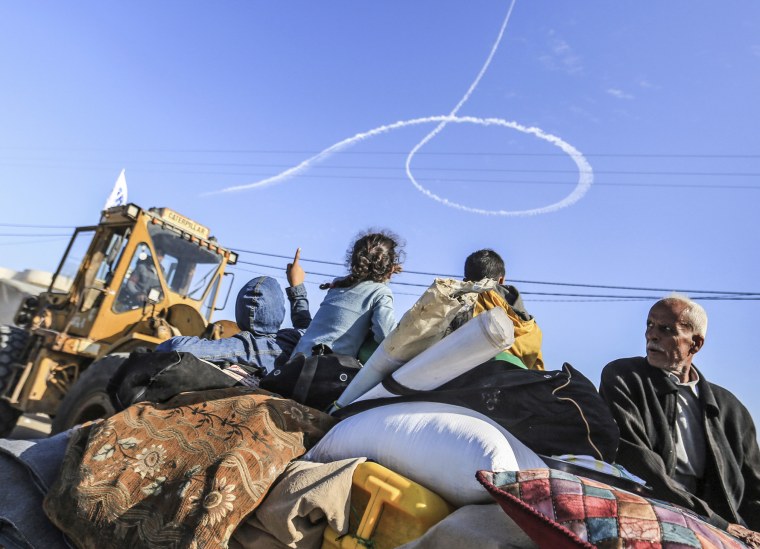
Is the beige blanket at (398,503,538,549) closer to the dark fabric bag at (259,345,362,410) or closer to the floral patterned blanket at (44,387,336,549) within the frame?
the floral patterned blanket at (44,387,336,549)

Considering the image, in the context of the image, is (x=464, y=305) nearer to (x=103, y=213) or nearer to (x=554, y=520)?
(x=554, y=520)

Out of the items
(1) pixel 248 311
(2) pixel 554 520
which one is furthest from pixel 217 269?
(2) pixel 554 520

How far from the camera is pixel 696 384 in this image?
2707mm

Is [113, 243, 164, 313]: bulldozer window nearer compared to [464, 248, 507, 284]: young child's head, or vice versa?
[464, 248, 507, 284]: young child's head

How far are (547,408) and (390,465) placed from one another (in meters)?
0.51

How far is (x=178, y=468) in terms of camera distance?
6.08 ft

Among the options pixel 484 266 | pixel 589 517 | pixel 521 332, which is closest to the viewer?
pixel 589 517

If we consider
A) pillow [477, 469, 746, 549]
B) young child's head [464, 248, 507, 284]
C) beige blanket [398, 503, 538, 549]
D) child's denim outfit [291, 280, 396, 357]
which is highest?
young child's head [464, 248, 507, 284]

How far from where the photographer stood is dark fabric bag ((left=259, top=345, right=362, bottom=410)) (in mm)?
2277

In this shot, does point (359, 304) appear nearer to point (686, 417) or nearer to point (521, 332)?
point (521, 332)

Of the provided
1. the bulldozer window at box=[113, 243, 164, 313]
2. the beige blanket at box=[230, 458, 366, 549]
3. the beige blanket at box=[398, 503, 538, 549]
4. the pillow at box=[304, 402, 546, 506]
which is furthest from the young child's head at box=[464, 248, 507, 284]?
the bulldozer window at box=[113, 243, 164, 313]

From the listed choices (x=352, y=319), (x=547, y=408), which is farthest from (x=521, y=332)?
(x=352, y=319)

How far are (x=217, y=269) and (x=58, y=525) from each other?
6.21m

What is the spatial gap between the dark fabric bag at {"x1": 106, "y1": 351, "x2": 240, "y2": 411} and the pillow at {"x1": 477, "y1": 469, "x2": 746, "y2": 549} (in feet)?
4.60
